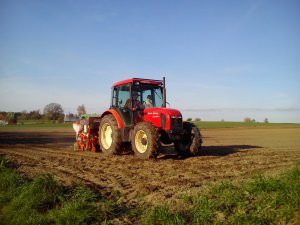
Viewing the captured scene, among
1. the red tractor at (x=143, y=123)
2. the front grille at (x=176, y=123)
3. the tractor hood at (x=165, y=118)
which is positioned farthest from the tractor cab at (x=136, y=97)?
the front grille at (x=176, y=123)

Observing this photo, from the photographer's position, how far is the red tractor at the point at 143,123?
9.44 m

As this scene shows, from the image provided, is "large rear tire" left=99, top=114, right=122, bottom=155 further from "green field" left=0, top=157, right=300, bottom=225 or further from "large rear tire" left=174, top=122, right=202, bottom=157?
"green field" left=0, top=157, right=300, bottom=225

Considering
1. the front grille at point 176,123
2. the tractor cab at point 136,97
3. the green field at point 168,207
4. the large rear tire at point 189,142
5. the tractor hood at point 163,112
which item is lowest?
the green field at point 168,207

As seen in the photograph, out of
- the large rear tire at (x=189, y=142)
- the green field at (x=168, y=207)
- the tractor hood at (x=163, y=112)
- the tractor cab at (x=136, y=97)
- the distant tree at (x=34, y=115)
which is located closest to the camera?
the green field at (x=168, y=207)

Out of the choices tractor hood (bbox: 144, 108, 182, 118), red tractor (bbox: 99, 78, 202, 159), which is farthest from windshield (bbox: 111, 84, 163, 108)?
tractor hood (bbox: 144, 108, 182, 118)

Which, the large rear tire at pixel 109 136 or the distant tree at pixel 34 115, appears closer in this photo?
the large rear tire at pixel 109 136

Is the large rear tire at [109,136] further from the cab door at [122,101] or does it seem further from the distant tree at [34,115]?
the distant tree at [34,115]

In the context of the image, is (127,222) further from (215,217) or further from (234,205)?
(234,205)

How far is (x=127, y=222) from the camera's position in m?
4.11

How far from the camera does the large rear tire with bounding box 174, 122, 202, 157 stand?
9.77 m

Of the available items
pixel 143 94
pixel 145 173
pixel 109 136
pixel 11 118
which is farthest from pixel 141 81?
pixel 11 118

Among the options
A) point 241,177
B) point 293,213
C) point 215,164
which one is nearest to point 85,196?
point 293,213

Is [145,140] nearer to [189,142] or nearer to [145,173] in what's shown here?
[189,142]

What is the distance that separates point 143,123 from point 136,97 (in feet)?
4.91
